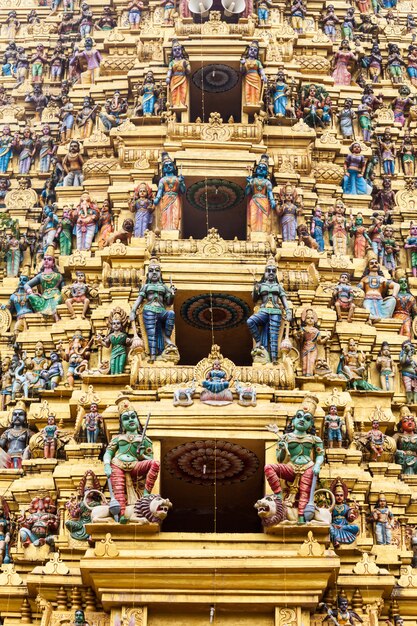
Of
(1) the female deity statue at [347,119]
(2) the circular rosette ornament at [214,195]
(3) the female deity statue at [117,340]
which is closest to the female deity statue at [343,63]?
(1) the female deity statue at [347,119]

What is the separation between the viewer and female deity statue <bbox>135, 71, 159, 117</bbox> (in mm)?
34375

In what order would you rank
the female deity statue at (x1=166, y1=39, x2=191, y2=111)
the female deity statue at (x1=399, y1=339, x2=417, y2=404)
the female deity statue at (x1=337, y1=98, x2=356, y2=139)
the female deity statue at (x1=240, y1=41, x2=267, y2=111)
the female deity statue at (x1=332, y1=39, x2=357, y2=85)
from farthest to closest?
the female deity statue at (x1=332, y1=39, x2=357, y2=85), the female deity statue at (x1=337, y1=98, x2=356, y2=139), the female deity statue at (x1=240, y1=41, x2=267, y2=111), the female deity statue at (x1=166, y1=39, x2=191, y2=111), the female deity statue at (x1=399, y1=339, x2=417, y2=404)

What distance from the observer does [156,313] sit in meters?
27.9

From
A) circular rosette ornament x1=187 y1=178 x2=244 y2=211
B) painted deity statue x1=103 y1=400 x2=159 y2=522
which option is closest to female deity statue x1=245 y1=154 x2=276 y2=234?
circular rosette ornament x1=187 y1=178 x2=244 y2=211

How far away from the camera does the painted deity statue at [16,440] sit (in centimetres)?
2828

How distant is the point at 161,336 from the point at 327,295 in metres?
3.84

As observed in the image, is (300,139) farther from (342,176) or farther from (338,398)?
(338,398)

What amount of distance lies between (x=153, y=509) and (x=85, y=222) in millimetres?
9704

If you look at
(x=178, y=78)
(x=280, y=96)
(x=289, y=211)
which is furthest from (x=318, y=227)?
(x=178, y=78)

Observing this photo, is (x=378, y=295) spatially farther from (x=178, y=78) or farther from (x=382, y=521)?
(x=178, y=78)

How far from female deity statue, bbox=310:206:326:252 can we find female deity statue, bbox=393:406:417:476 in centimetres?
484

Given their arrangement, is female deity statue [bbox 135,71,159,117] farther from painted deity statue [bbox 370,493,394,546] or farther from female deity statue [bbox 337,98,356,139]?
painted deity statue [bbox 370,493,394,546]

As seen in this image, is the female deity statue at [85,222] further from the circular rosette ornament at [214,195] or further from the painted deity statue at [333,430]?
the painted deity statue at [333,430]

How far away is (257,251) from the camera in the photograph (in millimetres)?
30031
